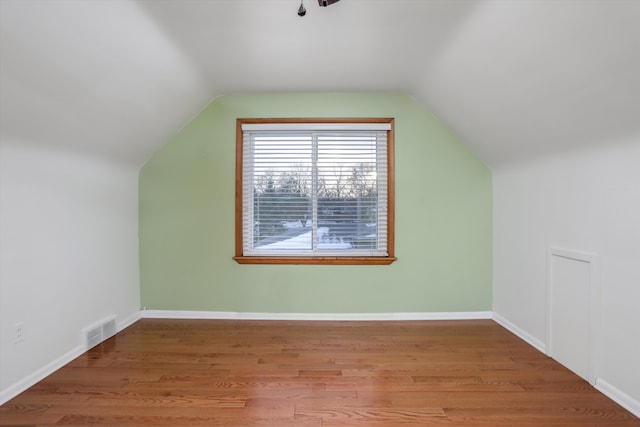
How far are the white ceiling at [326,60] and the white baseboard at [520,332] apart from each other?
1577 mm

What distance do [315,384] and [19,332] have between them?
1.96 metres

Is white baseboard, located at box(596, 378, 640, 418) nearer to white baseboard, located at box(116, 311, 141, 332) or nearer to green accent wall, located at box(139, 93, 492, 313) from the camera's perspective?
green accent wall, located at box(139, 93, 492, 313)

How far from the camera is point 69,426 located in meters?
1.59

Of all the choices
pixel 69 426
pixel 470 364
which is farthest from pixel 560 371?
pixel 69 426

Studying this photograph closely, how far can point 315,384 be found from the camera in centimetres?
194

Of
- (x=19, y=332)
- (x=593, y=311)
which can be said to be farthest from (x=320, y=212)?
(x=19, y=332)

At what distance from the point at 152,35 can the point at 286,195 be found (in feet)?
5.68

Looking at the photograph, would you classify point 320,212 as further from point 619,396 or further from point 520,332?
point 619,396

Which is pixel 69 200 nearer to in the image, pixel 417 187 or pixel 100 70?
pixel 100 70

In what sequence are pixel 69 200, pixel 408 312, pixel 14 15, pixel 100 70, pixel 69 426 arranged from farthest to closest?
pixel 408 312
pixel 69 200
pixel 100 70
pixel 69 426
pixel 14 15

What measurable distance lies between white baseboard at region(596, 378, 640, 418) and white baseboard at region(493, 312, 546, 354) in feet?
1.54

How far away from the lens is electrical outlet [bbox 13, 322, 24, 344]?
1.83 m

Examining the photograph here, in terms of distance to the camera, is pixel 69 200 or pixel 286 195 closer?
pixel 69 200

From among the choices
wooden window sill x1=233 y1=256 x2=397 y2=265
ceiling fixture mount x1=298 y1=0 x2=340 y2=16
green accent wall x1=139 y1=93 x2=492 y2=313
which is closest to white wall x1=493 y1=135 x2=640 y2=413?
green accent wall x1=139 y1=93 x2=492 y2=313
